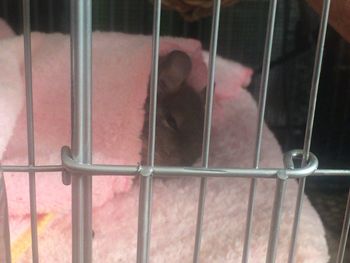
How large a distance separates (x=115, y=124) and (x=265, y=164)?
244mm

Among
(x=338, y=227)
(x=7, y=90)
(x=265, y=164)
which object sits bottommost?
(x=338, y=227)

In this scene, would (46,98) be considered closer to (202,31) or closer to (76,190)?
(76,190)

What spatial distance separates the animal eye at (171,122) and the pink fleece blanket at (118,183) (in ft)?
0.23

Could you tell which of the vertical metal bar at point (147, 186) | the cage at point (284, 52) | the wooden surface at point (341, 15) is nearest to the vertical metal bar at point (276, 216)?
the vertical metal bar at point (147, 186)

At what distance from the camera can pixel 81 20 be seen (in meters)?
0.48

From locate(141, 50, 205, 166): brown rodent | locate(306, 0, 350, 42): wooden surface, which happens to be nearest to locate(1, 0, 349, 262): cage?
locate(141, 50, 205, 166): brown rodent

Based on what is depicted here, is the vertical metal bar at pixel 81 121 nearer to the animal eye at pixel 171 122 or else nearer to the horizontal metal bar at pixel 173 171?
the horizontal metal bar at pixel 173 171

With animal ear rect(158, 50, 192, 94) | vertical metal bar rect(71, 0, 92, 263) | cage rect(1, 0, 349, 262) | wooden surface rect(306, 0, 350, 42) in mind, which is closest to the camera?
vertical metal bar rect(71, 0, 92, 263)

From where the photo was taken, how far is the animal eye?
84 centimetres

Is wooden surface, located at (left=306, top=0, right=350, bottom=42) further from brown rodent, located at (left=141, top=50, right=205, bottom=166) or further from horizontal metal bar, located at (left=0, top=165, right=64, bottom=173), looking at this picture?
horizontal metal bar, located at (left=0, top=165, right=64, bottom=173)

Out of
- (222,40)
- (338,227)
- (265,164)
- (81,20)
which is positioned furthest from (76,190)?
(222,40)

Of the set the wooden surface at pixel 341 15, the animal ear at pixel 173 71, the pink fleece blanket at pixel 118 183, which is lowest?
the pink fleece blanket at pixel 118 183

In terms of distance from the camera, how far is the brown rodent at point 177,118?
81 centimetres

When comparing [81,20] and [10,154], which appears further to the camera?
[10,154]
